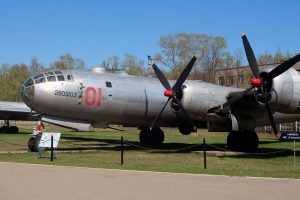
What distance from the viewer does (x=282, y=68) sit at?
17078 millimetres

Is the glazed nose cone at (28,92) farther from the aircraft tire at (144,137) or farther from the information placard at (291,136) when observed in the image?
the information placard at (291,136)

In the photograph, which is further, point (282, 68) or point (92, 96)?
point (92, 96)

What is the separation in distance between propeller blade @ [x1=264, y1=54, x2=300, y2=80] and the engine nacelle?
197 millimetres

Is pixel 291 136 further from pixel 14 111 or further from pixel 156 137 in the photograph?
pixel 14 111

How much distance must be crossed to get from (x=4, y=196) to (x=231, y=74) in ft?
188

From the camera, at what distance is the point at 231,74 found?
63969 mm

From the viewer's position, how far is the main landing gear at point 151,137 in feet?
85.0

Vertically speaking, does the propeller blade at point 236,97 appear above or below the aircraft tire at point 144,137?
above

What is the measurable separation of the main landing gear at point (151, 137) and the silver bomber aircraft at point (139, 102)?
346cm

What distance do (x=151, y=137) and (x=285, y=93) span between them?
10533mm

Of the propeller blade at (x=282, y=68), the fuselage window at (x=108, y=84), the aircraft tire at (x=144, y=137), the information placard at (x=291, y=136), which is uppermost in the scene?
the propeller blade at (x=282, y=68)

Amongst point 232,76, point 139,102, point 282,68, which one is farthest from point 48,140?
point 232,76

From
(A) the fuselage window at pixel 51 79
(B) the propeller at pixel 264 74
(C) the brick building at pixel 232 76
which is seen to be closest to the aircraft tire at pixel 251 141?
(B) the propeller at pixel 264 74

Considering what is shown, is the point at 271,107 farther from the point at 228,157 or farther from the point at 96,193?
the point at 96,193
